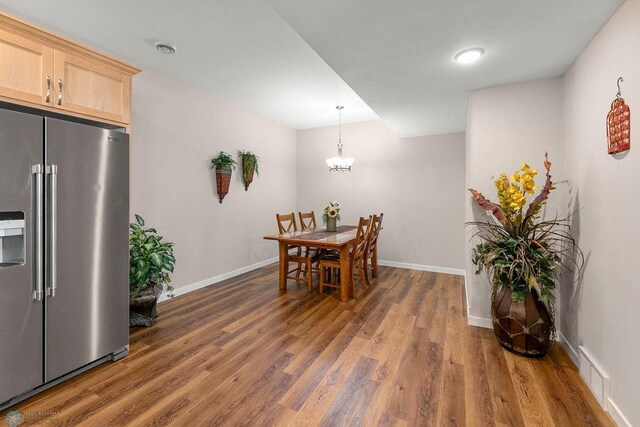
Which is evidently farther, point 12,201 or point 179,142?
point 179,142

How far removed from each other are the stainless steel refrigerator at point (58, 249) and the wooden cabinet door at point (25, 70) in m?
0.21

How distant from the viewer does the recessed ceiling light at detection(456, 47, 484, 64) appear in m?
2.14

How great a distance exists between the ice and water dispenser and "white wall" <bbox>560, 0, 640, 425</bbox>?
11.4 ft

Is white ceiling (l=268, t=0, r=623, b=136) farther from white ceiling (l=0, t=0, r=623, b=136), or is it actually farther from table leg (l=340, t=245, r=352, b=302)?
table leg (l=340, t=245, r=352, b=302)

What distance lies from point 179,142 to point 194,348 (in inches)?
100

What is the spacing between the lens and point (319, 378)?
6.49ft

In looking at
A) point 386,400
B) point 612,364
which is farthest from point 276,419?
point 612,364

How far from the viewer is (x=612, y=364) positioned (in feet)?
5.37

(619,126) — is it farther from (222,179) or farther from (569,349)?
(222,179)

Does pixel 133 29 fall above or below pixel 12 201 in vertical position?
above

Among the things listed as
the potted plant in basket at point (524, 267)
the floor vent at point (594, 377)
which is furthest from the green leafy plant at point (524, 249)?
the floor vent at point (594, 377)

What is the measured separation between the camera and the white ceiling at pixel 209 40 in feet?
7.27

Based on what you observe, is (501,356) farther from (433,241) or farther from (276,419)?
(433,241)

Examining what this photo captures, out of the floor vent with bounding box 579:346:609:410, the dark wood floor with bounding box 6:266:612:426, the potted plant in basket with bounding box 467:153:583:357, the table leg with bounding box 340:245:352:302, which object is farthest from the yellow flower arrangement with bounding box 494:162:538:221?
the table leg with bounding box 340:245:352:302
